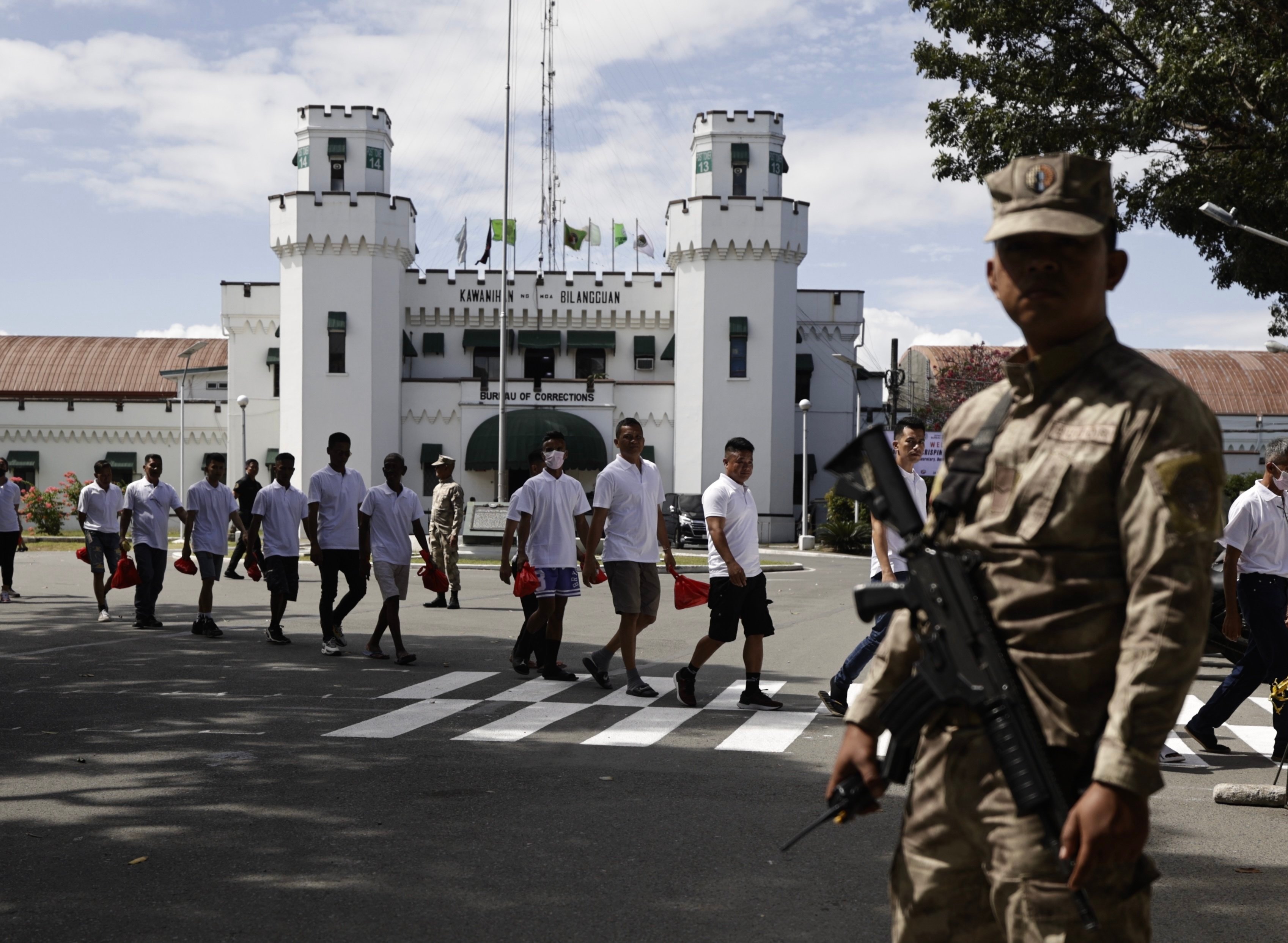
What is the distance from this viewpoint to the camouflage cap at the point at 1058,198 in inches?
101

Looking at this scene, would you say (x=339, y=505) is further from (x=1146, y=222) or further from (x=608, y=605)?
(x=1146, y=222)

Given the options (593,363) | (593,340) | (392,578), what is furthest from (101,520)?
(593,363)

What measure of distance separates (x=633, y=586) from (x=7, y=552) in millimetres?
12152

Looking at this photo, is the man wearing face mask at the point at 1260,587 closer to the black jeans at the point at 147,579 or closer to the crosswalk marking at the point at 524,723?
the crosswalk marking at the point at 524,723

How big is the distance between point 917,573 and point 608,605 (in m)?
16.4

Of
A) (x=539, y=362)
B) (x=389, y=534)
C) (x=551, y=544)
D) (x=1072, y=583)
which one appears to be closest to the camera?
(x=1072, y=583)

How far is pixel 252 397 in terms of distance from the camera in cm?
5288

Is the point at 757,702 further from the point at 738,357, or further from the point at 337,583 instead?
the point at 738,357

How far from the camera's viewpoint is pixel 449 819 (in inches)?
242

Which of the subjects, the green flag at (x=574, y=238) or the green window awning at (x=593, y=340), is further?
the green flag at (x=574, y=238)

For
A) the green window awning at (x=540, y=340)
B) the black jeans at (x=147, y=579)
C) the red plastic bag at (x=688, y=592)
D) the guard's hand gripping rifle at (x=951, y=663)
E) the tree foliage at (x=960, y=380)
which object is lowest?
the black jeans at (x=147, y=579)

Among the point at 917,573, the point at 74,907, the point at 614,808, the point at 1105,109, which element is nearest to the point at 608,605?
the point at 1105,109

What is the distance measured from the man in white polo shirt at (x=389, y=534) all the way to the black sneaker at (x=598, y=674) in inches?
90.2

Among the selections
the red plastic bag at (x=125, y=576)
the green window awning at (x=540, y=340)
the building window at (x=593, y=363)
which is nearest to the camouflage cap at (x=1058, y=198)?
the red plastic bag at (x=125, y=576)
